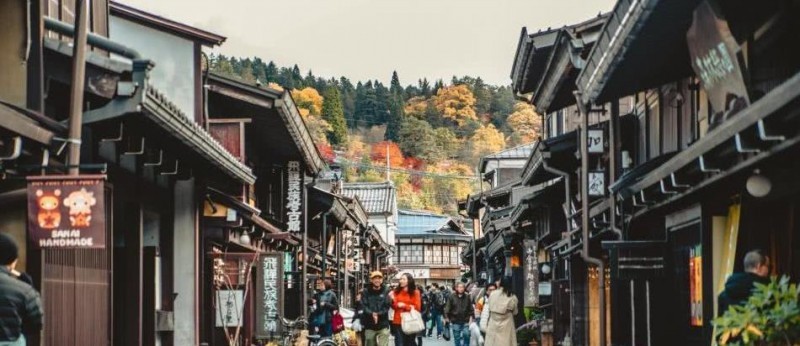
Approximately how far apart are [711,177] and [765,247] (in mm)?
924

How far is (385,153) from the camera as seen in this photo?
13462 cm

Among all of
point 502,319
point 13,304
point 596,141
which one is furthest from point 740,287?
point 502,319

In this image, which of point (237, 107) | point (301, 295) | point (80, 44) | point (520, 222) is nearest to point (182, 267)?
point (237, 107)

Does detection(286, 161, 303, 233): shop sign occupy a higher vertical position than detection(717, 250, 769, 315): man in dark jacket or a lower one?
higher

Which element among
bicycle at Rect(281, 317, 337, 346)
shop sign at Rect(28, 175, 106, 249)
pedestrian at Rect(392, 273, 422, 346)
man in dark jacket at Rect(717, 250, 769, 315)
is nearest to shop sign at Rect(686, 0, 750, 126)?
man in dark jacket at Rect(717, 250, 769, 315)

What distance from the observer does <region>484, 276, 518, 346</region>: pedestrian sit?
2655 cm

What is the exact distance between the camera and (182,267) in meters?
23.2

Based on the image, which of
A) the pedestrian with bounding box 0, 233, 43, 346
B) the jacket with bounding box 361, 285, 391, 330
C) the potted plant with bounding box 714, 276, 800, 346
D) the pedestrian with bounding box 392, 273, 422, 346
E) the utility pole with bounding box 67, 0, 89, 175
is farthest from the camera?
the pedestrian with bounding box 392, 273, 422, 346

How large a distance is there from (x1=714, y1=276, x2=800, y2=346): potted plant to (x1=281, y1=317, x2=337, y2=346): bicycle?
721 inches

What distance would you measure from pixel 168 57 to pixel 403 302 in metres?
6.55

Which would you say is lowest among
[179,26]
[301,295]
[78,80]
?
[301,295]

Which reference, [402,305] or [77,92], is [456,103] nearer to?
[402,305]

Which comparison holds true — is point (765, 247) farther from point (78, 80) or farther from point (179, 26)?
point (179, 26)

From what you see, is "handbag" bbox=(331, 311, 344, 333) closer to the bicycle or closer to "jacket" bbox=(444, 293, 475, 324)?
the bicycle
